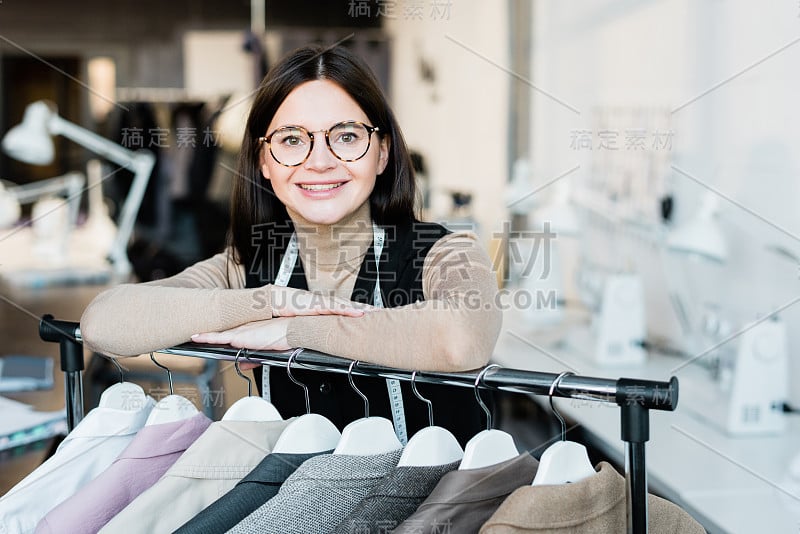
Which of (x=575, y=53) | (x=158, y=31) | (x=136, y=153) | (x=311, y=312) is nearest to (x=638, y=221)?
(x=575, y=53)

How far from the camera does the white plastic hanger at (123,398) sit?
0.99m

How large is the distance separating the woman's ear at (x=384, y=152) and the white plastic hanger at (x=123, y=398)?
1.49 ft

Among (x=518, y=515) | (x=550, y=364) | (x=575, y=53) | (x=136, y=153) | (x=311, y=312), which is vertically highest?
(x=575, y=53)

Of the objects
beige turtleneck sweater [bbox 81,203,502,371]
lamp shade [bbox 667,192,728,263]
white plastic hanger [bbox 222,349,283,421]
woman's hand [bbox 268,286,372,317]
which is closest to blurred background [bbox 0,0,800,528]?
lamp shade [bbox 667,192,728,263]

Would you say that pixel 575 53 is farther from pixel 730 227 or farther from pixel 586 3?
pixel 730 227

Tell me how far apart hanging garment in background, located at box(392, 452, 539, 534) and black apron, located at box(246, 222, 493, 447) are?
13.2 inches

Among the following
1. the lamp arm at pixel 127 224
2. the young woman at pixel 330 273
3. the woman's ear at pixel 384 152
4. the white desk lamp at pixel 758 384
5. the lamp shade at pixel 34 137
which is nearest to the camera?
the young woman at pixel 330 273

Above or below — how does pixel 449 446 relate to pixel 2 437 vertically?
above

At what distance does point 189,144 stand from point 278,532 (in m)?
3.88

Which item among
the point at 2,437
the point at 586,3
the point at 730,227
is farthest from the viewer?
the point at 586,3

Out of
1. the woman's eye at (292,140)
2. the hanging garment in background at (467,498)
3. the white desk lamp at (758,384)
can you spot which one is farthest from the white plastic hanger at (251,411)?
the white desk lamp at (758,384)

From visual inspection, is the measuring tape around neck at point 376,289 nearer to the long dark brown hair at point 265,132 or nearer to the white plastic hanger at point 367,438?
the long dark brown hair at point 265,132

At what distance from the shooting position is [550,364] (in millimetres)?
2145

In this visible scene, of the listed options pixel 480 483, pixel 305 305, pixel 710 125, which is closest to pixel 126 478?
pixel 305 305
